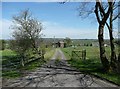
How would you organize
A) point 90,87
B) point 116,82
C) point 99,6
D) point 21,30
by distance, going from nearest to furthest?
point 90,87
point 116,82
point 99,6
point 21,30

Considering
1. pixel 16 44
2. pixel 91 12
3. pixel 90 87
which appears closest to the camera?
pixel 90 87

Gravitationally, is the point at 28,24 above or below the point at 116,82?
above

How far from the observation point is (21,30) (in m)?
39.9

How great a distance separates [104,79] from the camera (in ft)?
53.1

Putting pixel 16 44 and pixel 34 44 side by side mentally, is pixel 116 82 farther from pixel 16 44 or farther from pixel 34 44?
pixel 34 44

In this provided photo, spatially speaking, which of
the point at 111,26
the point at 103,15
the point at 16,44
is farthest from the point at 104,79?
the point at 16,44

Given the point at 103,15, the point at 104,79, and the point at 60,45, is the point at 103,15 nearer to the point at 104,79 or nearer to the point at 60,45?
the point at 104,79

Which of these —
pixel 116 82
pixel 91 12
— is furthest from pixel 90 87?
pixel 91 12

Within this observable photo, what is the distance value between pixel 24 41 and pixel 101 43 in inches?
657

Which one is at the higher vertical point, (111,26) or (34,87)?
(111,26)

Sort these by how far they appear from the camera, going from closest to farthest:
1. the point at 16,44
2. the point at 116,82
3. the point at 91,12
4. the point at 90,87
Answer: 1. the point at 90,87
2. the point at 116,82
3. the point at 91,12
4. the point at 16,44

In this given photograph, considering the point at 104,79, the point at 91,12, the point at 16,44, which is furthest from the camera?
the point at 16,44

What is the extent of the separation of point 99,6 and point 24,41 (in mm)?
17046

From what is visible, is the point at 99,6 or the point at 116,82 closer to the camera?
the point at 116,82
